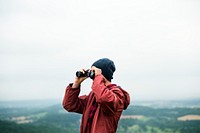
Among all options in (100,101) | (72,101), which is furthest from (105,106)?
(72,101)

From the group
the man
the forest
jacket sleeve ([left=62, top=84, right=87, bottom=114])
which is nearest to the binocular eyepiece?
the man

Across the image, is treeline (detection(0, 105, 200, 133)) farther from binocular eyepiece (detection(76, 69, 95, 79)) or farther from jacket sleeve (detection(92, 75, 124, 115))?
jacket sleeve (detection(92, 75, 124, 115))

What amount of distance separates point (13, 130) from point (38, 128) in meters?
5.16

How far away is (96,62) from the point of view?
245 centimetres

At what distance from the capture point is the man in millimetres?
2186

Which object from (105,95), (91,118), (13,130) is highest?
(105,95)

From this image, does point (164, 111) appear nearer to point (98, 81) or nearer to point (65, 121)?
point (65, 121)

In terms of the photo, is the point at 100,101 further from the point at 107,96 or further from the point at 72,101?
the point at 72,101

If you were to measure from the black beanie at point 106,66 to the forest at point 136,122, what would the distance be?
3443 centimetres

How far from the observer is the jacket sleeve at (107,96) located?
7.04ft

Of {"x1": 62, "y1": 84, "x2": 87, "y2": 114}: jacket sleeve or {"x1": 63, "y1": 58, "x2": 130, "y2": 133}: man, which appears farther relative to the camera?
{"x1": 62, "y1": 84, "x2": 87, "y2": 114}: jacket sleeve

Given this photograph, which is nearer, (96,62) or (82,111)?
(96,62)

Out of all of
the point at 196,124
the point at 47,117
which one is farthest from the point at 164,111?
the point at 47,117

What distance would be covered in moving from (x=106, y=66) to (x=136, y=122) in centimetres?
4764
